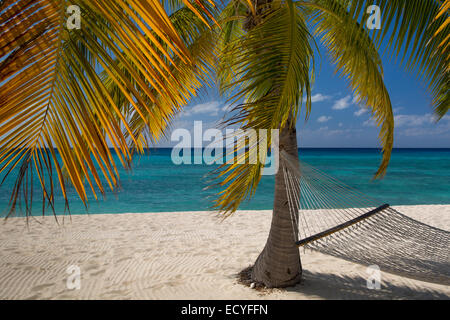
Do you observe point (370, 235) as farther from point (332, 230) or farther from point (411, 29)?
point (411, 29)

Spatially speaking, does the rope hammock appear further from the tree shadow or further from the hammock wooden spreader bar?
the tree shadow

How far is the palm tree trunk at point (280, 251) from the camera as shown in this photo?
2.26m

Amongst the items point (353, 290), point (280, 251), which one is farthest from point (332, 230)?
point (353, 290)

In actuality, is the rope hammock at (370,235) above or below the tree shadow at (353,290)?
above

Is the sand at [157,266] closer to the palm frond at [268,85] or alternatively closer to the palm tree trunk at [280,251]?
the palm tree trunk at [280,251]

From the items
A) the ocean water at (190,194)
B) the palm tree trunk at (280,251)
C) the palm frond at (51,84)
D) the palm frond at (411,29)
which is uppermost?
the palm frond at (411,29)

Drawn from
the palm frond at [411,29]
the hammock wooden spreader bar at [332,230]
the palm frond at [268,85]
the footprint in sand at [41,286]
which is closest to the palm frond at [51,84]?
the palm frond at [268,85]

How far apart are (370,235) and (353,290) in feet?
2.40

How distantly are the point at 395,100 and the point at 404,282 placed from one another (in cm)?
3315

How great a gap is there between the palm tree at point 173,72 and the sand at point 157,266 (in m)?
0.38

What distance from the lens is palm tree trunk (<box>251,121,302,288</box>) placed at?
2256mm

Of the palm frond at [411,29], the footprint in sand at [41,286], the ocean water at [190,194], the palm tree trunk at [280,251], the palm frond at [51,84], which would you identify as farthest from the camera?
the ocean water at [190,194]
